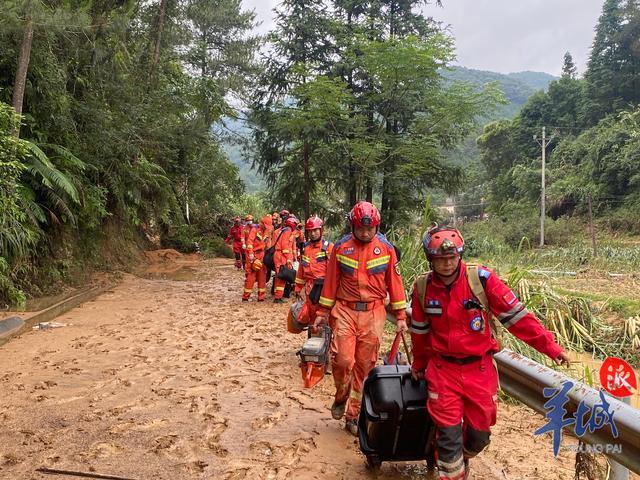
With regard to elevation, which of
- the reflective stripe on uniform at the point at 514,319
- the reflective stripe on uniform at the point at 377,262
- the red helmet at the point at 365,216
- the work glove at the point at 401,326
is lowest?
the work glove at the point at 401,326

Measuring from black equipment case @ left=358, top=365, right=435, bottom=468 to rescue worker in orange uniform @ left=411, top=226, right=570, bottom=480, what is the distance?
145 mm

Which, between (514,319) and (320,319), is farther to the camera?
(320,319)

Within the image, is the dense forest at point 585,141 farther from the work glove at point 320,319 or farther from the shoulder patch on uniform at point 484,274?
the shoulder patch on uniform at point 484,274

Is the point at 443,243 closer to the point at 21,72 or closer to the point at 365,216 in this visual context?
the point at 365,216

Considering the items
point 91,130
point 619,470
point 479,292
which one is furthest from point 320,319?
point 91,130

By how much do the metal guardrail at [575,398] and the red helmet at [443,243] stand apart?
3.75ft

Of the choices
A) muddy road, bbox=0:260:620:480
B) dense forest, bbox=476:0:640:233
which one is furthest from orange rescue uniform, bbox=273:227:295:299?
dense forest, bbox=476:0:640:233

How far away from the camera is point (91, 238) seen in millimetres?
13375

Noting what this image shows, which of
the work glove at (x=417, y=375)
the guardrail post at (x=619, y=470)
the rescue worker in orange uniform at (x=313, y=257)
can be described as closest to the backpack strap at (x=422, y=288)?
the work glove at (x=417, y=375)

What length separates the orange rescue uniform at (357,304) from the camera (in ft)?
13.8

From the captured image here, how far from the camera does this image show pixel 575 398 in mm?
3068

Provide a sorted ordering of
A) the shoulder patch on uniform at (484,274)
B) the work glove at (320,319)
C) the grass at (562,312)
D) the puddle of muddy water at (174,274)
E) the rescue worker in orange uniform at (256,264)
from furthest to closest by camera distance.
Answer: the puddle of muddy water at (174,274), the rescue worker in orange uniform at (256,264), the grass at (562,312), the work glove at (320,319), the shoulder patch on uniform at (484,274)

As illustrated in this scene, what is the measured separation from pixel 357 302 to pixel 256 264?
23.2ft

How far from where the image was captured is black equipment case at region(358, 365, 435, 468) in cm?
316
